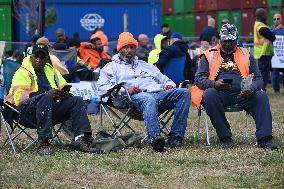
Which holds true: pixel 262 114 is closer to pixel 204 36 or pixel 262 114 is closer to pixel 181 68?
pixel 181 68

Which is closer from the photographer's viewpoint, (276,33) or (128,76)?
(128,76)

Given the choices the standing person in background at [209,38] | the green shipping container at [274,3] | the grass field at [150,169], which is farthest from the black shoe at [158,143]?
the green shipping container at [274,3]

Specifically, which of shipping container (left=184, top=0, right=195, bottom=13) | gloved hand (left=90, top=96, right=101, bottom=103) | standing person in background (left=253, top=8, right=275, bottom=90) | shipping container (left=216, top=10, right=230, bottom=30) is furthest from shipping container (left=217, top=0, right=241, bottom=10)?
gloved hand (left=90, top=96, right=101, bottom=103)

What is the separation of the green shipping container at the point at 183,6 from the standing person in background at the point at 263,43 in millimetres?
14728

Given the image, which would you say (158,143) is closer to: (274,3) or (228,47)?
→ (228,47)

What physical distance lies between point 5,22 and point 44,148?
15.6 m

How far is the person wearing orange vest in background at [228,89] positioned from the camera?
9.69 meters

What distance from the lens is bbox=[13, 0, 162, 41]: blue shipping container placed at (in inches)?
996

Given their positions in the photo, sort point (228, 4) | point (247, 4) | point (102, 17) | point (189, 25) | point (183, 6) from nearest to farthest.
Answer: point (102, 17) < point (247, 4) < point (228, 4) < point (189, 25) < point (183, 6)

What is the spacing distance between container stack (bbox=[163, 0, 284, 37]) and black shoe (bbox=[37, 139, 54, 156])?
56.9 ft

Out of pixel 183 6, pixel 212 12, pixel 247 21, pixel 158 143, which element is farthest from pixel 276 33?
pixel 183 6

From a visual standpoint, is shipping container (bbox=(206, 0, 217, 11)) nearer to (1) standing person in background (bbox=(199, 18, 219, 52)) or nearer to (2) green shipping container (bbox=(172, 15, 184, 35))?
(2) green shipping container (bbox=(172, 15, 184, 35))

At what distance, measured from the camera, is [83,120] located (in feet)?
31.4

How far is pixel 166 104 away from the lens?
995cm
